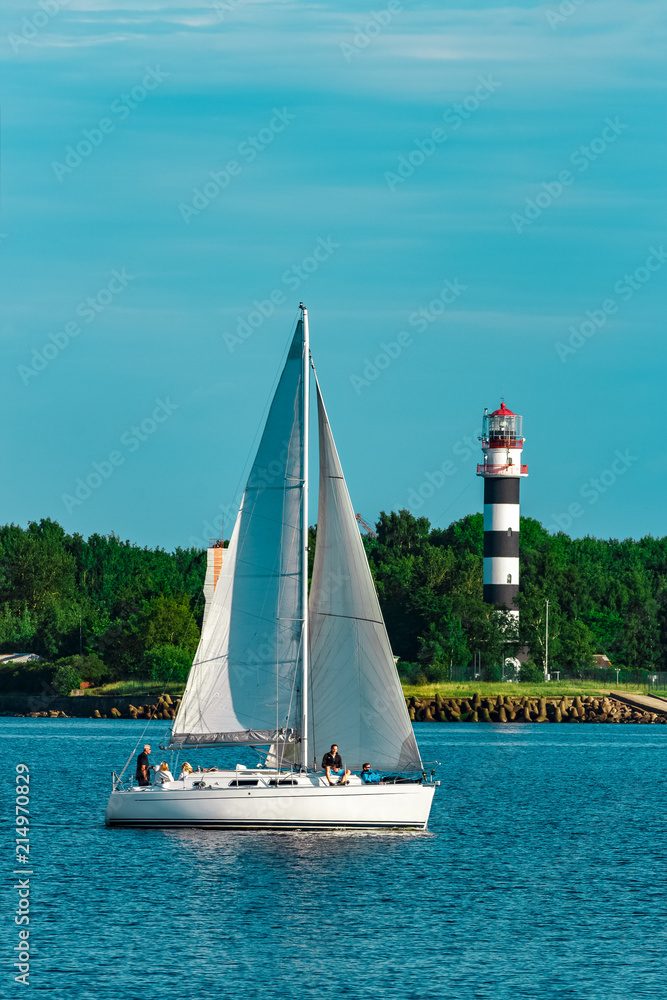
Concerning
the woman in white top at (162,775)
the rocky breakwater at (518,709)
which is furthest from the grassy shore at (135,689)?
the woman in white top at (162,775)

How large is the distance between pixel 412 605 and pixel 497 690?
14602mm

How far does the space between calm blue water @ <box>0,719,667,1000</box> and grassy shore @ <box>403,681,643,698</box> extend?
58100 millimetres

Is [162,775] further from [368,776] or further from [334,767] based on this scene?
[368,776]

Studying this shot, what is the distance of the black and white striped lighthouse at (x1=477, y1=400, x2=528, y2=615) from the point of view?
10356 centimetres

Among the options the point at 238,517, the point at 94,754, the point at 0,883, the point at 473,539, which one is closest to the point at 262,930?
the point at 0,883

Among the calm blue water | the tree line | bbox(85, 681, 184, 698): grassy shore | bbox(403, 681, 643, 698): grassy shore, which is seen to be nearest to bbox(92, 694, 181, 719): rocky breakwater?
bbox(85, 681, 184, 698): grassy shore

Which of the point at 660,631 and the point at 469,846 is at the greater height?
the point at 660,631

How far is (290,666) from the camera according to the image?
122 feet

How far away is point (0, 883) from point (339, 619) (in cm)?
1043

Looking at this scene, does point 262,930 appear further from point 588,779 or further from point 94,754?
point 94,754

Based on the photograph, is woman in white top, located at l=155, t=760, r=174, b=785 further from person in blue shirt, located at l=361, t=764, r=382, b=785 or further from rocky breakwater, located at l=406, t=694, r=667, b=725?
rocky breakwater, located at l=406, t=694, r=667, b=725

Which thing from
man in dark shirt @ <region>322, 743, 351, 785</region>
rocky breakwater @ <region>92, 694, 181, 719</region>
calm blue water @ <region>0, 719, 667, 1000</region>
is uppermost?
rocky breakwater @ <region>92, 694, 181, 719</region>

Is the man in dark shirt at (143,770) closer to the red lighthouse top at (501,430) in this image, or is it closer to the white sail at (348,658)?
the white sail at (348,658)

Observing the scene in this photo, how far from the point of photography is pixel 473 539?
150125 millimetres
